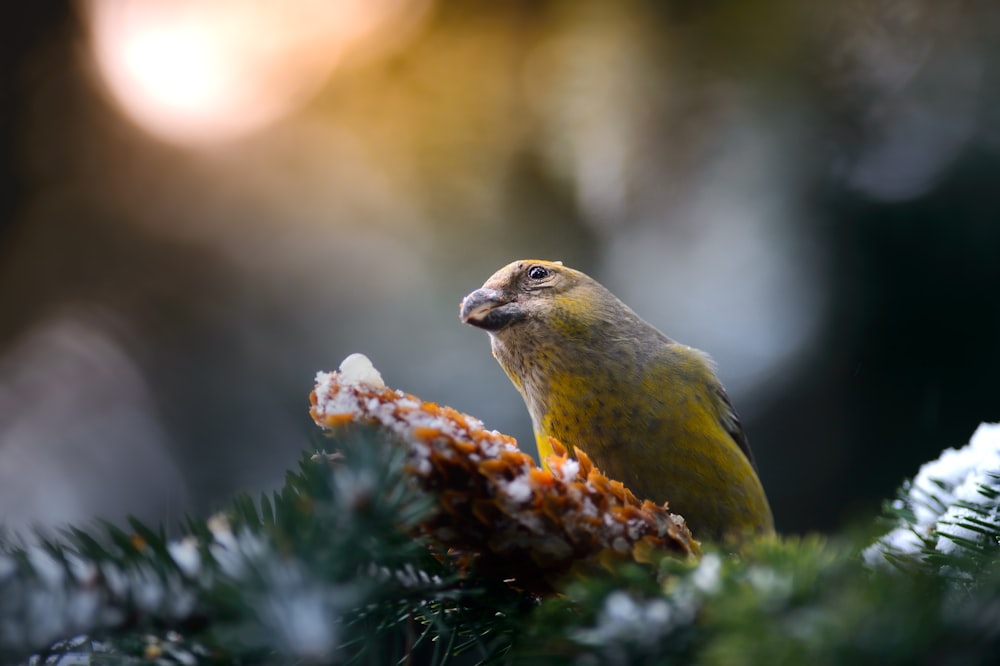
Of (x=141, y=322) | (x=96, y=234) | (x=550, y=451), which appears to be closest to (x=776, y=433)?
(x=550, y=451)

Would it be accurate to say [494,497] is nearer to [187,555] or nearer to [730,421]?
[187,555]

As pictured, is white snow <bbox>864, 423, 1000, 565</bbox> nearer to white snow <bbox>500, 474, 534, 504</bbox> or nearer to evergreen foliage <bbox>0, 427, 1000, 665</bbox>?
evergreen foliage <bbox>0, 427, 1000, 665</bbox>

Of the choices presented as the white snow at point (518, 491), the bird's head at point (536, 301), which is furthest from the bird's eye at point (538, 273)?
the white snow at point (518, 491)

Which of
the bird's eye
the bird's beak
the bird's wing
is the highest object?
the bird's eye

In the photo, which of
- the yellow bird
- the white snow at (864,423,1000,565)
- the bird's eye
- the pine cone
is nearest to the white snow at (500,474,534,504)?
the pine cone

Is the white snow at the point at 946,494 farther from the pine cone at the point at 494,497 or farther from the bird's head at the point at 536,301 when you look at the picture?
the bird's head at the point at 536,301

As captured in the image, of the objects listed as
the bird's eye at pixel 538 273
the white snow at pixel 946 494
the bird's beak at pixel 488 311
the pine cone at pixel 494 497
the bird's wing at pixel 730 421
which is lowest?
the white snow at pixel 946 494

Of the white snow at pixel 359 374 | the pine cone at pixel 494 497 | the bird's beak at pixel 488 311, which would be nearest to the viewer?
the pine cone at pixel 494 497
